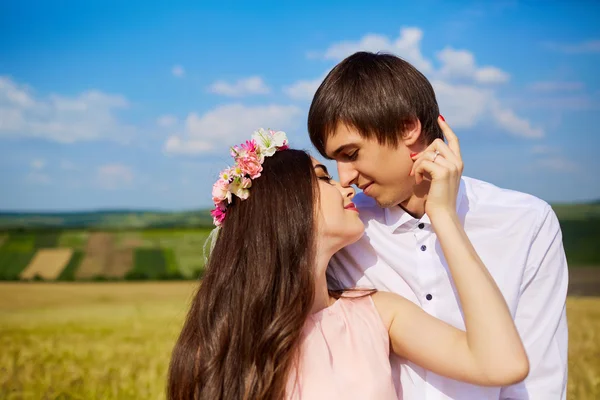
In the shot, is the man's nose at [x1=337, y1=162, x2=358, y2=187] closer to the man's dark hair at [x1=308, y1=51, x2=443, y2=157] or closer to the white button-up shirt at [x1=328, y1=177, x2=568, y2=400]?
the man's dark hair at [x1=308, y1=51, x2=443, y2=157]

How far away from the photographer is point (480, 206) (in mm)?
3375

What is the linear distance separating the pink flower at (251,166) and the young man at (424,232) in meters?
0.48

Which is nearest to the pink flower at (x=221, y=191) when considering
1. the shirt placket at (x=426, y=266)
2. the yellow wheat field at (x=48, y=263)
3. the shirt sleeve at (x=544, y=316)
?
the shirt placket at (x=426, y=266)

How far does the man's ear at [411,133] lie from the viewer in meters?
3.33

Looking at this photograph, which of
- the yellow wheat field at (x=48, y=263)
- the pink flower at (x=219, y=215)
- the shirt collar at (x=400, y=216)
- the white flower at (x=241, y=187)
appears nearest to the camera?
the white flower at (x=241, y=187)

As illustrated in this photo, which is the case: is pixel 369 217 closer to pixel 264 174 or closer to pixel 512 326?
pixel 264 174

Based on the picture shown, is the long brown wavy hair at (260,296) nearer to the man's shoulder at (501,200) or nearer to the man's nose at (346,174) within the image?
the man's nose at (346,174)

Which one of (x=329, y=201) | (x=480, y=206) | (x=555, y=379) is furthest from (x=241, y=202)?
(x=555, y=379)

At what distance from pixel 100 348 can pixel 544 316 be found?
627 cm

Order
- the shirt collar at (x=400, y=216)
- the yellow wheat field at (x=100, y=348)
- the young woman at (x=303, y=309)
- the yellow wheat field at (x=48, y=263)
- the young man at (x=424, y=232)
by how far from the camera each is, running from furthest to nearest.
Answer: the yellow wheat field at (x=48, y=263)
the yellow wheat field at (x=100, y=348)
the shirt collar at (x=400, y=216)
the young man at (x=424, y=232)
the young woman at (x=303, y=309)

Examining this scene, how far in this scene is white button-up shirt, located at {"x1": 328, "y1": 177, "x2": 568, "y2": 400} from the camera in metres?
3.25

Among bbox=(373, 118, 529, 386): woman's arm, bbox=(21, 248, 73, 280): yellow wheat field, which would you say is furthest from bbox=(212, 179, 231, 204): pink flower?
bbox=(21, 248, 73, 280): yellow wheat field

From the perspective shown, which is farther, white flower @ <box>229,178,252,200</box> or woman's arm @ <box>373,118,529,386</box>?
white flower @ <box>229,178,252,200</box>

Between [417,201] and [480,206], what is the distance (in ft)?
1.05
